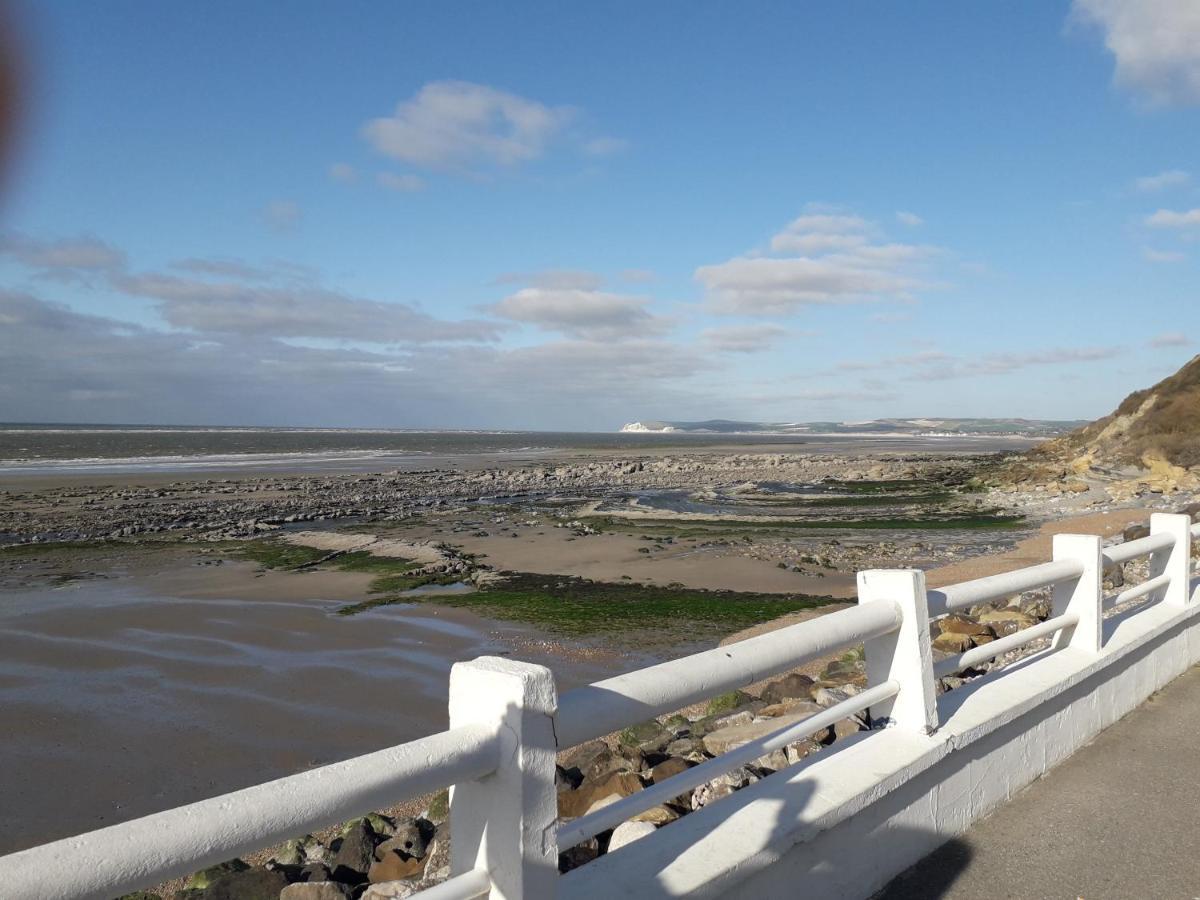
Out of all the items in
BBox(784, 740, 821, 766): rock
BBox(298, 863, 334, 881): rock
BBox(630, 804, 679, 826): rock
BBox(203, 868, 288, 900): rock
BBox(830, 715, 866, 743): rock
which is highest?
BBox(830, 715, 866, 743): rock

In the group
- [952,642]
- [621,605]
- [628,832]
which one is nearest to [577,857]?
[628,832]

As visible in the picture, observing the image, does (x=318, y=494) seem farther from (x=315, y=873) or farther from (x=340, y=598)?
(x=315, y=873)

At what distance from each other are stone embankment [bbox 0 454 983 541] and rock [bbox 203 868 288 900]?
18180mm

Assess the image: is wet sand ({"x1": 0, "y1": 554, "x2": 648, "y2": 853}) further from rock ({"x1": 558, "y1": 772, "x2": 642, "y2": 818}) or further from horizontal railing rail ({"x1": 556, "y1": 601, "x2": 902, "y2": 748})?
horizontal railing rail ({"x1": 556, "y1": 601, "x2": 902, "y2": 748})

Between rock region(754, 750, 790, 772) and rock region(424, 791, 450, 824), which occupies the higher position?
rock region(754, 750, 790, 772)

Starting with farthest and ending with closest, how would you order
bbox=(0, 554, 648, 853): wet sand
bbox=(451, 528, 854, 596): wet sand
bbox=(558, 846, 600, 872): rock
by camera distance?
1. bbox=(451, 528, 854, 596): wet sand
2. bbox=(0, 554, 648, 853): wet sand
3. bbox=(558, 846, 600, 872): rock

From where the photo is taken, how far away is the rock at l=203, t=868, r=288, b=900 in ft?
14.3

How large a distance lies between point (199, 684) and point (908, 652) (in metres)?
8.24

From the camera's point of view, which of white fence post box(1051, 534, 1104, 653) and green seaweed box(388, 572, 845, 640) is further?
green seaweed box(388, 572, 845, 640)

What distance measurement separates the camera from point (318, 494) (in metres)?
32.3

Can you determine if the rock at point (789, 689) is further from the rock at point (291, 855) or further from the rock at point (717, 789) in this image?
the rock at point (291, 855)

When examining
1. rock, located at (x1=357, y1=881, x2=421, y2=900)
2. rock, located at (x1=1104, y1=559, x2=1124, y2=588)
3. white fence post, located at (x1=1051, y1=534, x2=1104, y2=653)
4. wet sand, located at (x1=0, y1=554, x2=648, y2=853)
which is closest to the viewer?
rock, located at (x1=357, y1=881, x2=421, y2=900)

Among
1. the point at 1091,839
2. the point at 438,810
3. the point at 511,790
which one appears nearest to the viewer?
the point at 511,790

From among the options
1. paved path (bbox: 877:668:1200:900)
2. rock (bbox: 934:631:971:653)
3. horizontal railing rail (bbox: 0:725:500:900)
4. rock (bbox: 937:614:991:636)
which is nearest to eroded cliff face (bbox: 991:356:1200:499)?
rock (bbox: 937:614:991:636)
